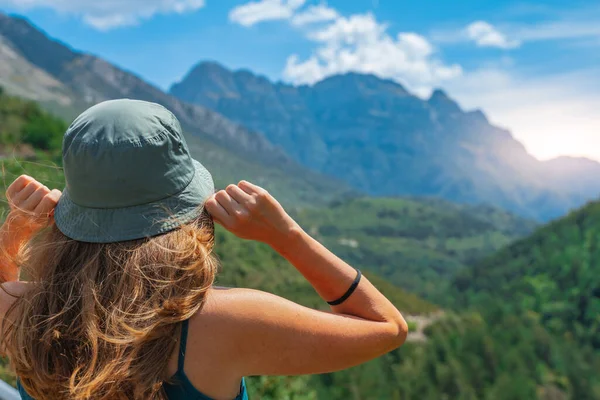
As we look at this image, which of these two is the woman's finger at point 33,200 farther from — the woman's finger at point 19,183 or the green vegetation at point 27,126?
the green vegetation at point 27,126

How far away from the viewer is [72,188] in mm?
1714

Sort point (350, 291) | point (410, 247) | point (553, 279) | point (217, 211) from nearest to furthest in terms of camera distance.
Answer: point (217, 211), point (350, 291), point (553, 279), point (410, 247)

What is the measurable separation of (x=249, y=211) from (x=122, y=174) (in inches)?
17.7

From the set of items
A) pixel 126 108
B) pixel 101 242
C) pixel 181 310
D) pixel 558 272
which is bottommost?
pixel 558 272

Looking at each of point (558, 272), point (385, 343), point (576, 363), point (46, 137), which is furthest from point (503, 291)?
point (385, 343)

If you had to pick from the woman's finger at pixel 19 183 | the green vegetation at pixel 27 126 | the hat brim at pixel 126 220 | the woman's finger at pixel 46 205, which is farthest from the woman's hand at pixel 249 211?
the green vegetation at pixel 27 126

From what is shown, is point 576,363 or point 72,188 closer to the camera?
point 72,188

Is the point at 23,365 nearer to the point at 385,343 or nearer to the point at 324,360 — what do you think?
the point at 324,360

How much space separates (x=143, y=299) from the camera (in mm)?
1637

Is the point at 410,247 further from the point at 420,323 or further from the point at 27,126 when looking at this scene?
the point at 27,126

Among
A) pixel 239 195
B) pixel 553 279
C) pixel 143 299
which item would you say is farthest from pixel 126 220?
pixel 553 279

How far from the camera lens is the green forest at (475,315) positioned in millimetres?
14023

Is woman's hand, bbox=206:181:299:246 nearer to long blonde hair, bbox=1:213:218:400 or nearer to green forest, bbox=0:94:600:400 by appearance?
long blonde hair, bbox=1:213:218:400

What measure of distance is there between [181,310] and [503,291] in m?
71.4
